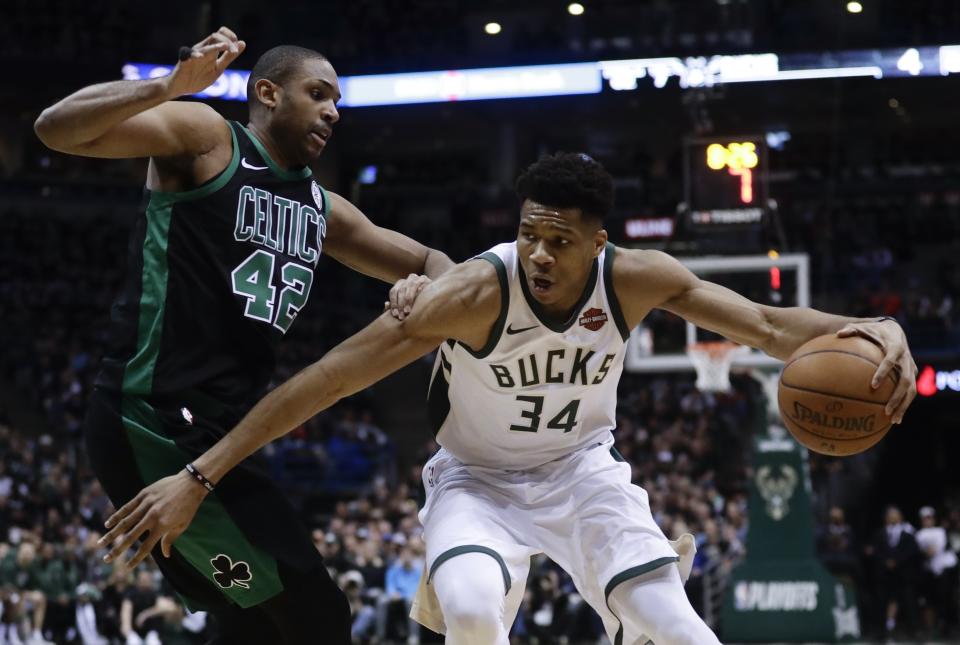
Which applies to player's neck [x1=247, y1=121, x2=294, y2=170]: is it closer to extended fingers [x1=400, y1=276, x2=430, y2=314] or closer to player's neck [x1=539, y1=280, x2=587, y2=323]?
extended fingers [x1=400, y1=276, x2=430, y2=314]

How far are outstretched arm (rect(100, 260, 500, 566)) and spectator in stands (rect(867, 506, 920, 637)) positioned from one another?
34.5 feet

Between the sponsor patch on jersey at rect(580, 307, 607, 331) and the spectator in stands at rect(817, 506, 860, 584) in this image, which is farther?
the spectator in stands at rect(817, 506, 860, 584)

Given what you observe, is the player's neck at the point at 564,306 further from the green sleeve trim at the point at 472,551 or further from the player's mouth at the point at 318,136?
the player's mouth at the point at 318,136

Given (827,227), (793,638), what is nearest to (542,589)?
(793,638)

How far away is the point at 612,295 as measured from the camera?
166 inches

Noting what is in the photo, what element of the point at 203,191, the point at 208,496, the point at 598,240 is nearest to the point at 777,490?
the point at 598,240

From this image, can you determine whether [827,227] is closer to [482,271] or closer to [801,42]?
[801,42]

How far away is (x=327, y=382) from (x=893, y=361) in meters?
1.76

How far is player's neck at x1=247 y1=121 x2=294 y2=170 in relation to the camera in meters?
4.07

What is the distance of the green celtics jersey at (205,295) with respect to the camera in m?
3.74

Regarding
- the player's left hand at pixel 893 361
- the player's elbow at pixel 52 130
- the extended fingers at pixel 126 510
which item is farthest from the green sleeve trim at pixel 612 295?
the player's elbow at pixel 52 130

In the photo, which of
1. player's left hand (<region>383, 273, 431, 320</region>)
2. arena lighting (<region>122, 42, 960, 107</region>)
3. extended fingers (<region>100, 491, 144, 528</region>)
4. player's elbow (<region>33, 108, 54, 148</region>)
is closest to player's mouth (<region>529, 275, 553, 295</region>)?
player's left hand (<region>383, 273, 431, 320</region>)

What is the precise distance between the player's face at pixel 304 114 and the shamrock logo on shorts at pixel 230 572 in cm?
131

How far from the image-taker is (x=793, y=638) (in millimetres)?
12477
